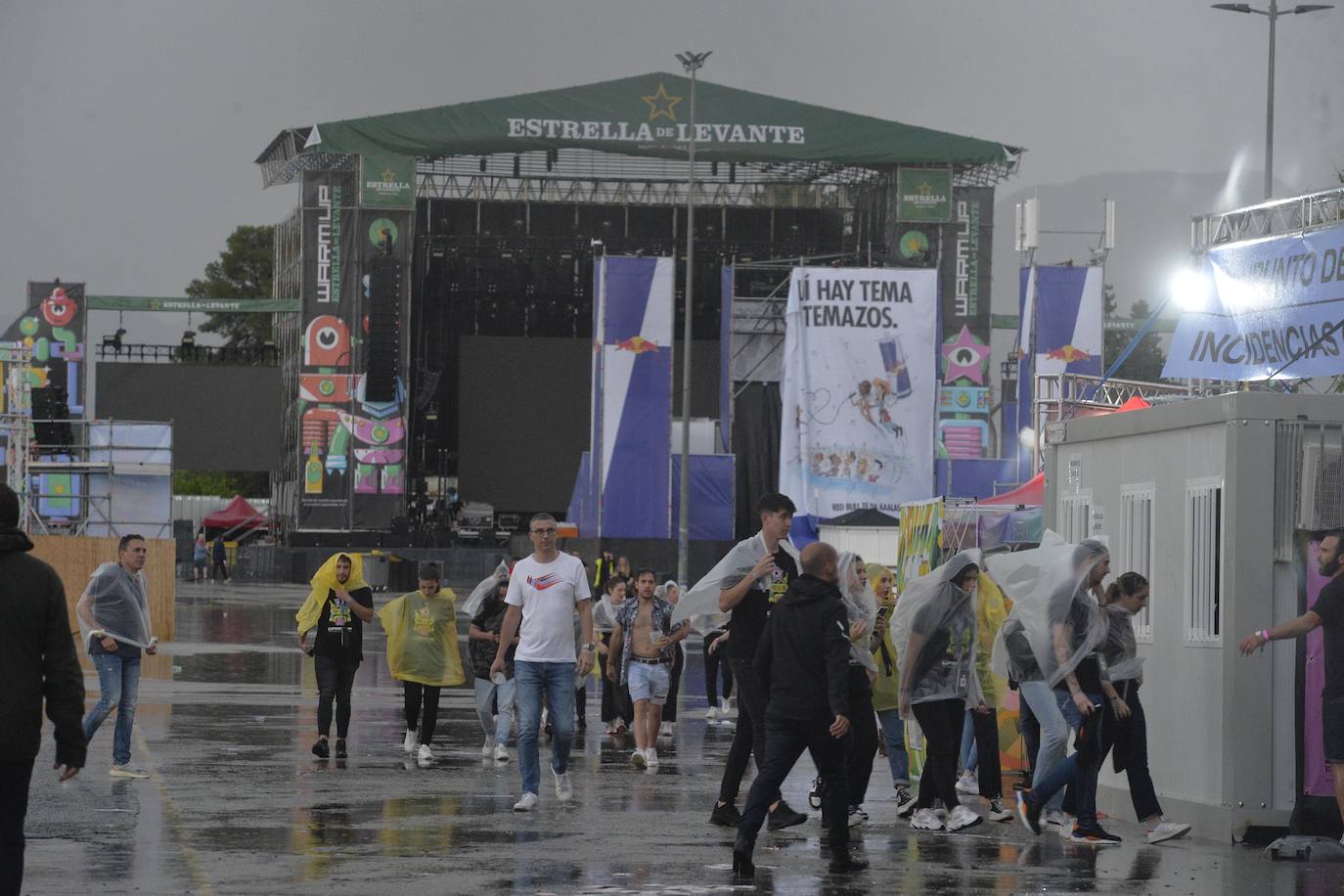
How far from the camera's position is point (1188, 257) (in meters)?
17.3

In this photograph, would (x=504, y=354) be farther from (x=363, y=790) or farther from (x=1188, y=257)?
(x=363, y=790)

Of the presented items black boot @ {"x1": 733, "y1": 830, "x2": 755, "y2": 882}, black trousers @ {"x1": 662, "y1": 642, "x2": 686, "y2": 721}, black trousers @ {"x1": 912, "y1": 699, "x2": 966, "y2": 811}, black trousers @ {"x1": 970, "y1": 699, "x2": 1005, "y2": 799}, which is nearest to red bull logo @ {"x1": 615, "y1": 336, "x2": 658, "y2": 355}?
black trousers @ {"x1": 662, "y1": 642, "x2": 686, "y2": 721}

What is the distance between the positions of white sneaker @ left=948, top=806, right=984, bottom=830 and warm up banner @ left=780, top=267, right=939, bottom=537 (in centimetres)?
2833

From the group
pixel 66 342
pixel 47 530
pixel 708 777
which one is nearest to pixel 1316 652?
pixel 708 777

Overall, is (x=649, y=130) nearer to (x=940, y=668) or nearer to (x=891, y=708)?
(x=891, y=708)

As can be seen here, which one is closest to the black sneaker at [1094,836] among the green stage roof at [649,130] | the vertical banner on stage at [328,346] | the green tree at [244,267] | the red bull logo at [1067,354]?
the red bull logo at [1067,354]

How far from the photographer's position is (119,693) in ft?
43.0

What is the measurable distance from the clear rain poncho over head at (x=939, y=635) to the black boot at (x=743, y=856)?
223 cm

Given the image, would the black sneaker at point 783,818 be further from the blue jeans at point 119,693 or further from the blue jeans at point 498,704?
the blue jeans at point 119,693

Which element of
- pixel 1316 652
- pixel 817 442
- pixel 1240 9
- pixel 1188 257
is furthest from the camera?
pixel 817 442

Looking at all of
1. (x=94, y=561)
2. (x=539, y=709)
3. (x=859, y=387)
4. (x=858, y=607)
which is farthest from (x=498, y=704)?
(x=859, y=387)

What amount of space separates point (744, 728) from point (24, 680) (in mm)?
5073

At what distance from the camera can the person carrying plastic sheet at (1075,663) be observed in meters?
10.4

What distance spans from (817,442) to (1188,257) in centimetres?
2231
